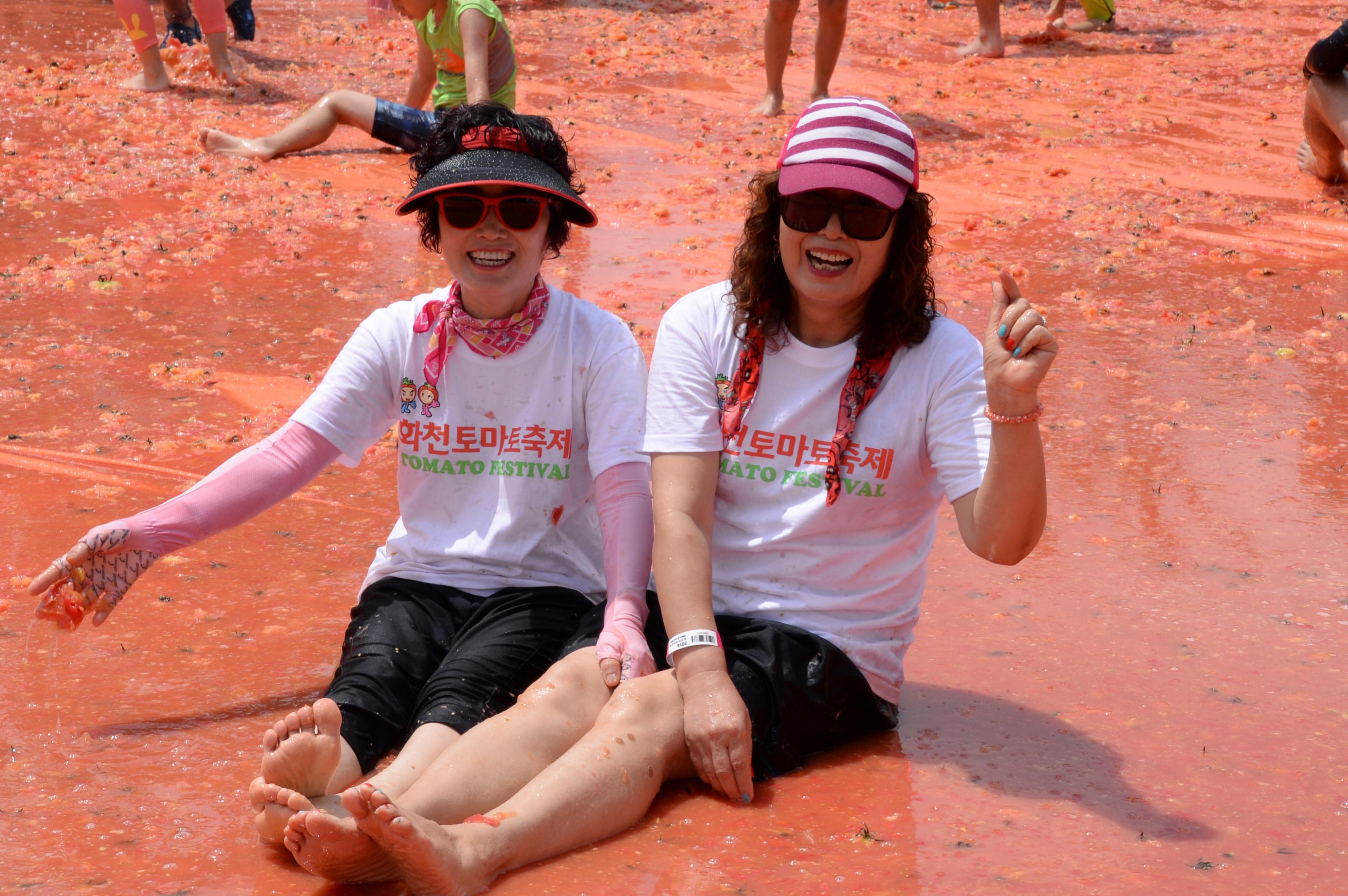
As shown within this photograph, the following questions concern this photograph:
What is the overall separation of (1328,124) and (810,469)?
612 cm

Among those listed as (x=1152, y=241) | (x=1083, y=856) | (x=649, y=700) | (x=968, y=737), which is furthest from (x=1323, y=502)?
(x=1152, y=241)

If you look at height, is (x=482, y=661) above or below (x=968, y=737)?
above

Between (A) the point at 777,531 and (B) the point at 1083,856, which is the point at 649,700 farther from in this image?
(B) the point at 1083,856

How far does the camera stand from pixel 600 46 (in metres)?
11.6

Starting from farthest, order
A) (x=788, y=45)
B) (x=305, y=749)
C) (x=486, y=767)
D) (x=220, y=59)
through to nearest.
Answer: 1. (x=220, y=59)
2. (x=788, y=45)
3. (x=486, y=767)
4. (x=305, y=749)

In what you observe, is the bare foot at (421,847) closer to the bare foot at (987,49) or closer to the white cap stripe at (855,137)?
the white cap stripe at (855,137)

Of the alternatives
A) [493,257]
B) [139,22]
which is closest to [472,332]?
[493,257]

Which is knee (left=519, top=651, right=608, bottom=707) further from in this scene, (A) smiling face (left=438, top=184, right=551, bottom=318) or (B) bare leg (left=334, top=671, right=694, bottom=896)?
(A) smiling face (left=438, top=184, right=551, bottom=318)

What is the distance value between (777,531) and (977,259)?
4249 mm

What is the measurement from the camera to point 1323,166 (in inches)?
312

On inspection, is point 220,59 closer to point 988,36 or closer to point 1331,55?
point 988,36

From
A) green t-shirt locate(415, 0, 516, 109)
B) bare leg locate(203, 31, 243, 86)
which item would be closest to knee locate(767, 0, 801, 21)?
green t-shirt locate(415, 0, 516, 109)

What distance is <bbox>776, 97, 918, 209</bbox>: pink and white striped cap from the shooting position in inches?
107

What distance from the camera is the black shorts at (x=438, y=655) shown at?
9.08 feet
